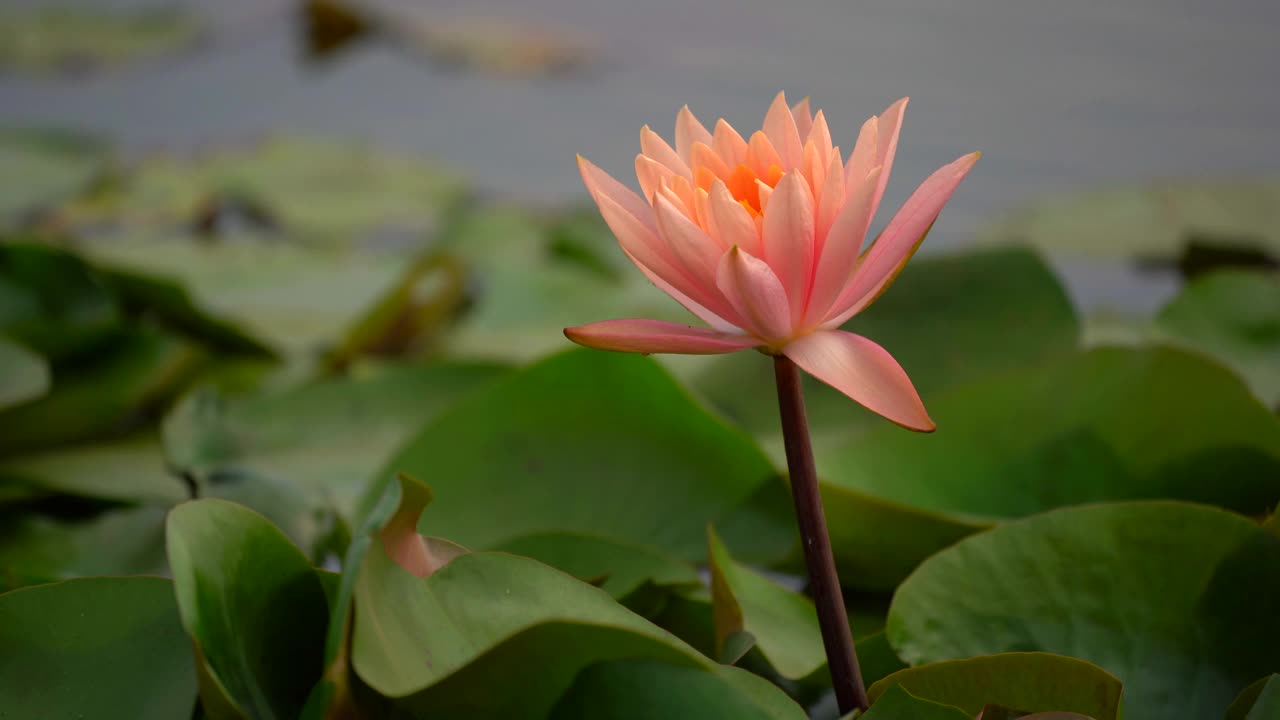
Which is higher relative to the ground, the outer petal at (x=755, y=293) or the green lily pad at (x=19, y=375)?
the outer petal at (x=755, y=293)

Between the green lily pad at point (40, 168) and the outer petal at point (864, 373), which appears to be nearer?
the outer petal at point (864, 373)

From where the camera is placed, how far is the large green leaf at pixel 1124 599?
0.37m

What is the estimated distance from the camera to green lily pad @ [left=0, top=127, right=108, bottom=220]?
1.29 meters

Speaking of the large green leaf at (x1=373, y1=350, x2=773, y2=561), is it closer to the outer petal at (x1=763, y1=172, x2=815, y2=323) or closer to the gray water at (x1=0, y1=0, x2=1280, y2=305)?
the outer petal at (x1=763, y1=172, x2=815, y2=323)

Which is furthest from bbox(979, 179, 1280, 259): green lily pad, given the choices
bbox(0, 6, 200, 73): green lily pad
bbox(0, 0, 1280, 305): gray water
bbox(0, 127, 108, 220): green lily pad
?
bbox(0, 6, 200, 73): green lily pad

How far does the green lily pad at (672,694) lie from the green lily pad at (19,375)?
1.40 ft

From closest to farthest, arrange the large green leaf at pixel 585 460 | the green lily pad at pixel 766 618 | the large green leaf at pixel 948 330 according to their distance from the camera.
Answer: the green lily pad at pixel 766 618
the large green leaf at pixel 585 460
the large green leaf at pixel 948 330

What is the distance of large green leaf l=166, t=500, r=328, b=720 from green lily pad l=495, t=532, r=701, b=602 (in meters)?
0.10

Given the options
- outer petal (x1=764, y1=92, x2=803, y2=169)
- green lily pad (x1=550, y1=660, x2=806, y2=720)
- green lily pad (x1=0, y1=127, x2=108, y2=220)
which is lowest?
green lily pad (x1=0, y1=127, x2=108, y2=220)

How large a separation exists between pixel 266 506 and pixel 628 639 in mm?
311

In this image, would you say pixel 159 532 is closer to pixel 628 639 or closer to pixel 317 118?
pixel 628 639

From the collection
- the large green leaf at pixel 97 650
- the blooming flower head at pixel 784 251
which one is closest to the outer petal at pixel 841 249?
the blooming flower head at pixel 784 251

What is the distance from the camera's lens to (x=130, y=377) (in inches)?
30.3

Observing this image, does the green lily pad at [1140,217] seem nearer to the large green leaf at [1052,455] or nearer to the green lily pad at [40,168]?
the large green leaf at [1052,455]
